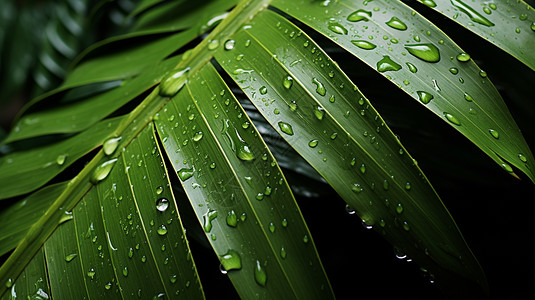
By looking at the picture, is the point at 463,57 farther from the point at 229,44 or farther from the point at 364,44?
the point at 229,44

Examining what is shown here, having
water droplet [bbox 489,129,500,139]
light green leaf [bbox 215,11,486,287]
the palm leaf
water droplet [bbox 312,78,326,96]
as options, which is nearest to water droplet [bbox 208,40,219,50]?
the palm leaf

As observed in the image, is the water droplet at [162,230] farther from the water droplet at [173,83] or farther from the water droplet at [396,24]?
the water droplet at [396,24]

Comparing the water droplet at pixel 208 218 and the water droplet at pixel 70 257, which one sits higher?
the water droplet at pixel 70 257

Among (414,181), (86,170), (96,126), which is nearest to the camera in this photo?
(414,181)

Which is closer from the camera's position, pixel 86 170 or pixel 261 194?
pixel 261 194

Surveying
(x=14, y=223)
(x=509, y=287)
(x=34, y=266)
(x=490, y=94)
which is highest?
(x=14, y=223)

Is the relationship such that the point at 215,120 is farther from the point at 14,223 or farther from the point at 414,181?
the point at 14,223

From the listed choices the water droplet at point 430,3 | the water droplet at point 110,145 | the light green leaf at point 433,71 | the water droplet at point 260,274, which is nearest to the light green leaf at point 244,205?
the water droplet at point 260,274

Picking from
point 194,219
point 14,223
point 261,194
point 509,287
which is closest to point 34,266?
point 14,223
